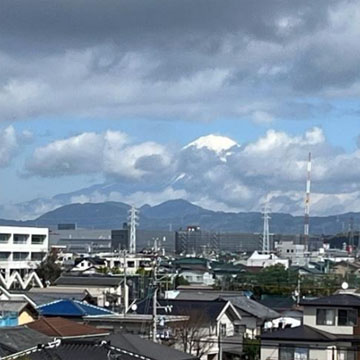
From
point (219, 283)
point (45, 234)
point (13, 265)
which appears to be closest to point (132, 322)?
point (219, 283)

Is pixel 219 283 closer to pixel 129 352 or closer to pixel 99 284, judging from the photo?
pixel 99 284

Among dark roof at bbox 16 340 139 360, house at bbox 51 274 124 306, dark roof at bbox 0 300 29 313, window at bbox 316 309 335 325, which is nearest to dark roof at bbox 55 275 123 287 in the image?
house at bbox 51 274 124 306

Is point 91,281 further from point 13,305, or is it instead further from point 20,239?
point 20,239

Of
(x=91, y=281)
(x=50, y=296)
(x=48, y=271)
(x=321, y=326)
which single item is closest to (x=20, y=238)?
(x=48, y=271)

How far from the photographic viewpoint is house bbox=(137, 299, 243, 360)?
111 ft

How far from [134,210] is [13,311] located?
96190 mm

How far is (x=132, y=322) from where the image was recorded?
111ft

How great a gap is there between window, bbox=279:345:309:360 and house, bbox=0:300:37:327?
8157 mm

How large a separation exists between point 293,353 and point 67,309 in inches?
359

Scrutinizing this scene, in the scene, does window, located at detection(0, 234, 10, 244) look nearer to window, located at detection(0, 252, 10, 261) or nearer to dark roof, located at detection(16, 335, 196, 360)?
window, located at detection(0, 252, 10, 261)

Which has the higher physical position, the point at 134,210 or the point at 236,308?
the point at 134,210

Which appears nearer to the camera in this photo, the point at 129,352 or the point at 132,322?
the point at 129,352

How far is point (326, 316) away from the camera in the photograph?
33000mm

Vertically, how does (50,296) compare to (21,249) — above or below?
below
